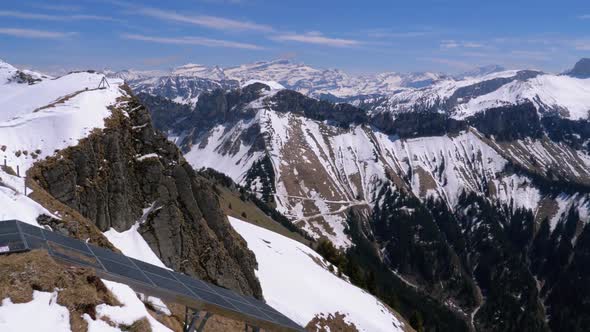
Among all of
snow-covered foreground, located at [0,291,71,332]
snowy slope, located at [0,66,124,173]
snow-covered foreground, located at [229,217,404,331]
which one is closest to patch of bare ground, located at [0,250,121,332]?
snow-covered foreground, located at [0,291,71,332]

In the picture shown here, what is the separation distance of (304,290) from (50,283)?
6691 cm

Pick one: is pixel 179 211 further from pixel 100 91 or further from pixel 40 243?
pixel 40 243

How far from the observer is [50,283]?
1398 cm

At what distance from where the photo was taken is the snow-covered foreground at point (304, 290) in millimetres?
71812

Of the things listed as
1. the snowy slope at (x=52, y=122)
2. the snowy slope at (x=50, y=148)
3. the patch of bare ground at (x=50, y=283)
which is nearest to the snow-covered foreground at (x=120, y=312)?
the snowy slope at (x=50, y=148)

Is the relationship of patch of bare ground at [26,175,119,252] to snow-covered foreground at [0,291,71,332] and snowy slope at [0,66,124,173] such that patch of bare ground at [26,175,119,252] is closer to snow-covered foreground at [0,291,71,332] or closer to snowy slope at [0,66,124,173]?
snowy slope at [0,66,124,173]

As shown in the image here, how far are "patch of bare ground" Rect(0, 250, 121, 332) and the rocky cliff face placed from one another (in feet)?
109

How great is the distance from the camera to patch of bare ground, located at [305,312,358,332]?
6725 centimetres

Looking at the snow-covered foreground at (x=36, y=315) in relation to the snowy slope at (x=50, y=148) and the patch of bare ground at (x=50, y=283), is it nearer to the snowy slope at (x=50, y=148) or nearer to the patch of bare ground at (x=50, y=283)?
the snowy slope at (x=50, y=148)

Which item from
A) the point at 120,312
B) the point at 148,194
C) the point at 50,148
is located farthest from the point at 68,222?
the point at 120,312

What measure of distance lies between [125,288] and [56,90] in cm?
6666

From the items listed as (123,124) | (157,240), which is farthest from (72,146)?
(157,240)

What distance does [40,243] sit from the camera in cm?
1653

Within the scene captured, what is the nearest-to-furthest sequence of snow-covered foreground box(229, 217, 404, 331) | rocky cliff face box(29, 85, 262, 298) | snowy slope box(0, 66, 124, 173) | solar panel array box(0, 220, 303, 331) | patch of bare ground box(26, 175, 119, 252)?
solar panel array box(0, 220, 303, 331)
patch of bare ground box(26, 175, 119, 252)
snowy slope box(0, 66, 124, 173)
rocky cliff face box(29, 85, 262, 298)
snow-covered foreground box(229, 217, 404, 331)
